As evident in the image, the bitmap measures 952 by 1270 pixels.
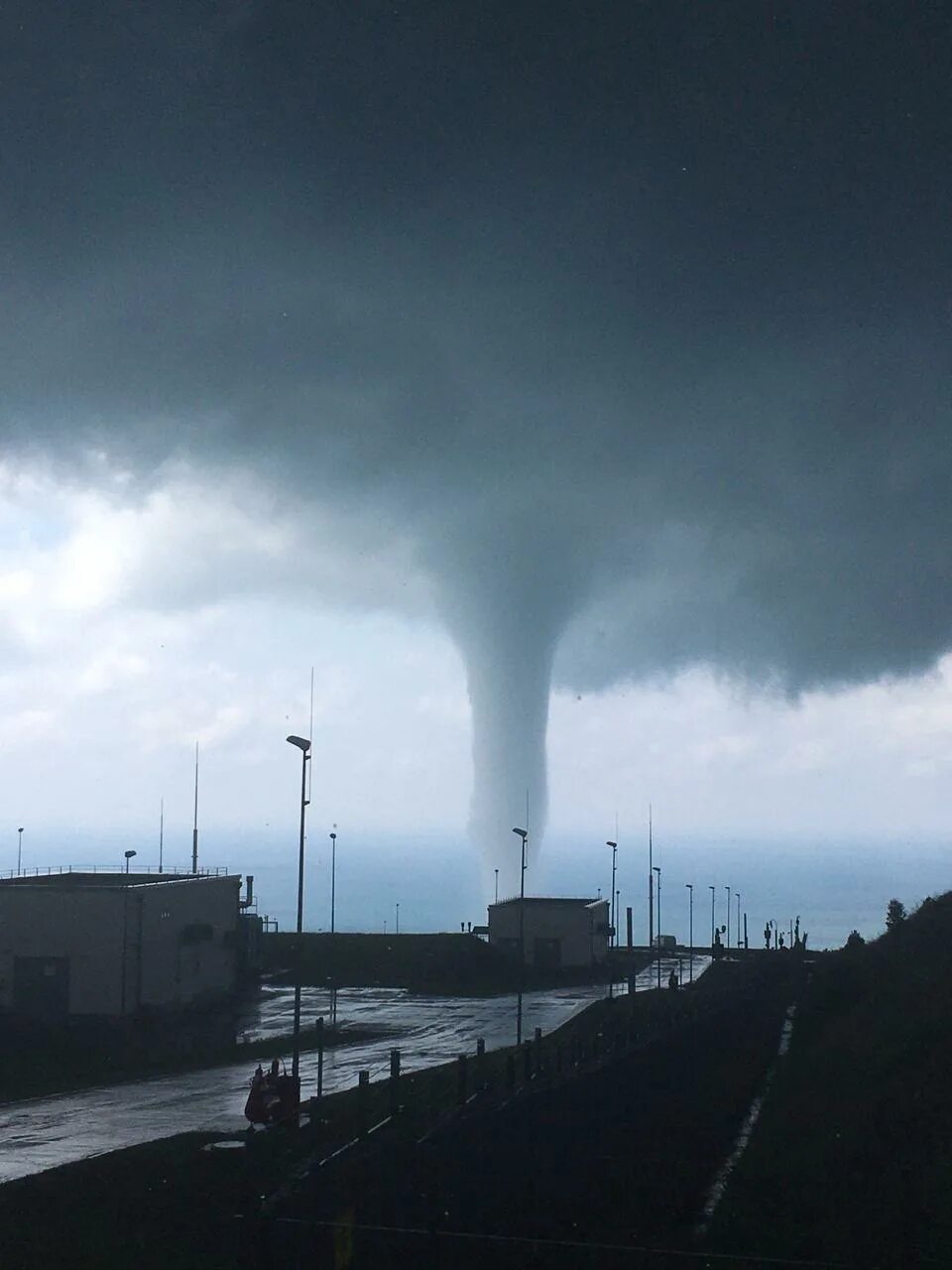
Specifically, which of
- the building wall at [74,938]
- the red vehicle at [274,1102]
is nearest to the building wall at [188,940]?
the building wall at [74,938]

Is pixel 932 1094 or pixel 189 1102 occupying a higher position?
pixel 932 1094

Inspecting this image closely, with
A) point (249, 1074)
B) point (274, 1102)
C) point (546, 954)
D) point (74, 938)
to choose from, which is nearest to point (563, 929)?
point (546, 954)

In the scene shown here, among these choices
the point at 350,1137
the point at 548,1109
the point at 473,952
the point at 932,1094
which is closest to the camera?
the point at 350,1137

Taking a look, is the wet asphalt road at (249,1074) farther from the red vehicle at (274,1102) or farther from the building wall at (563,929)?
the building wall at (563,929)

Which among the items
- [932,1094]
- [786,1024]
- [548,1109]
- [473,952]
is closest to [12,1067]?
[548,1109]

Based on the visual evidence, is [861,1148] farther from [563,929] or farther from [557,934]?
[557,934]

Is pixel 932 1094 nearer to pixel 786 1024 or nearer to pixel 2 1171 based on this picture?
pixel 2 1171
